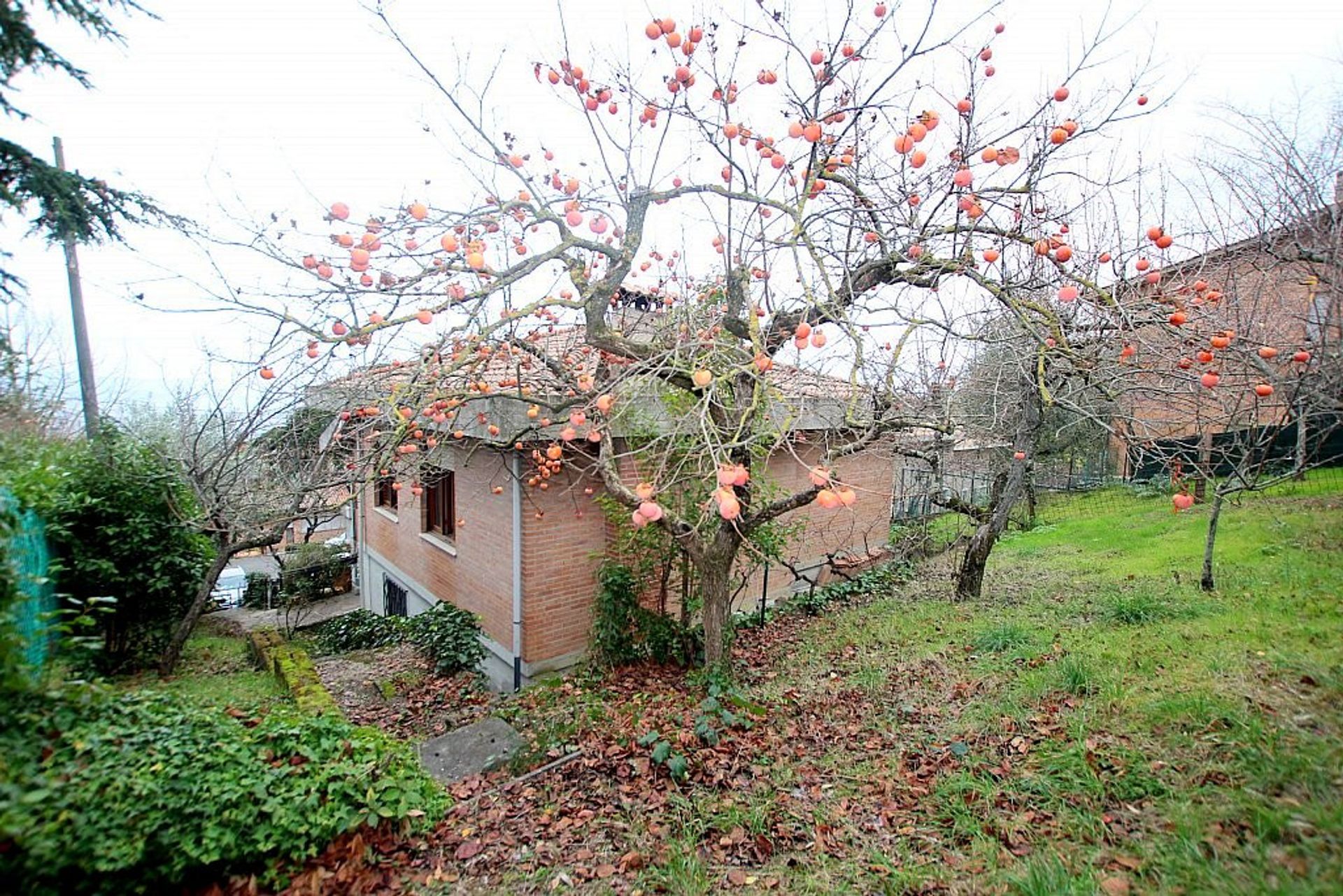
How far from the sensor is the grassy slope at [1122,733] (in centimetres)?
203

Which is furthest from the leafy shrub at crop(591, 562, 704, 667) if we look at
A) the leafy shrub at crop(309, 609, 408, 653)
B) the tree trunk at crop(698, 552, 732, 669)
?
the leafy shrub at crop(309, 609, 408, 653)

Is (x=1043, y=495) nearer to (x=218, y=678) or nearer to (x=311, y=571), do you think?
(x=218, y=678)

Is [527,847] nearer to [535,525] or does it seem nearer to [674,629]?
[674,629]

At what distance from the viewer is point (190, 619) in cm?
619

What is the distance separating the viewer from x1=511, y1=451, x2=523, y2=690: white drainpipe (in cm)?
620

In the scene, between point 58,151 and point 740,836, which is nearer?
point 740,836

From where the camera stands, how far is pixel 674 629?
5945mm

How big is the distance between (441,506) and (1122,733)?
8.25 meters

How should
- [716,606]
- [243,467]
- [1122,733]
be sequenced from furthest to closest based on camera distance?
1. [243,467]
2. [716,606]
3. [1122,733]

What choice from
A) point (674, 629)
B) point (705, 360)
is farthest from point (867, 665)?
point (705, 360)

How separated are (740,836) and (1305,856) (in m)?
2.08

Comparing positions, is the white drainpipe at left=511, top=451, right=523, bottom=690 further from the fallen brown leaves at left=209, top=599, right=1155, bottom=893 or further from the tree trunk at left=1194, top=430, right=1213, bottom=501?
the tree trunk at left=1194, top=430, right=1213, bottom=501

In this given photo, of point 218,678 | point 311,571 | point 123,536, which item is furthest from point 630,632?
point 311,571

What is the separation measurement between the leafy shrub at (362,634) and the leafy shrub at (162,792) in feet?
18.5
